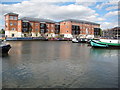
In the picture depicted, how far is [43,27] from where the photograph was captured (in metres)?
99.1

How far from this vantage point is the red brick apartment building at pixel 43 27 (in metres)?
89.4

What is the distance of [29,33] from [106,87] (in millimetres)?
89071

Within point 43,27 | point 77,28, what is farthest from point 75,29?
point 43,27

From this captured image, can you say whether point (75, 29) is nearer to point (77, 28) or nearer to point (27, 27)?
point (77, 28)

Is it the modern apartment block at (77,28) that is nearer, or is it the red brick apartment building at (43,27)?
the red brick apartment building at (43,27)

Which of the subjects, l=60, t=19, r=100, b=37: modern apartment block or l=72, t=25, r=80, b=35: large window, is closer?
l=60, t=19, r=100, b=37: modern apartment block

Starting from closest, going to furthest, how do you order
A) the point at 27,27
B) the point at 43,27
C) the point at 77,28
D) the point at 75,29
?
the point at 27,27 < the point at 43,27 < the point at 75,29 < the point at 77,28

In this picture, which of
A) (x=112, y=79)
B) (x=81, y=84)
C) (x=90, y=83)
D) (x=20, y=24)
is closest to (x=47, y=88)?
(x=81, y=84)

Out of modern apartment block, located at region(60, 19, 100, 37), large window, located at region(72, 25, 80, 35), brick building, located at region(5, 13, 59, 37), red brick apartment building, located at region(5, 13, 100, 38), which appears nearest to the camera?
brick building, located at region(5, 13, 59, 37)

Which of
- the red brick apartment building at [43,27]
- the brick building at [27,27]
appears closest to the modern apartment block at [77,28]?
the red brick apartment building at [43,27]

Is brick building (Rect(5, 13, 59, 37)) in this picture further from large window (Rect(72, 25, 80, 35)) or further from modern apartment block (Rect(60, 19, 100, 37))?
large window (Rect(72, 25, 80, 35))

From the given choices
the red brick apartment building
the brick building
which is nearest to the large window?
the red brick apartment building

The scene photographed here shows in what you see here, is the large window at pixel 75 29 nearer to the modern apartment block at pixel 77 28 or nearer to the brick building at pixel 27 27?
the modern apartment block at pixel 77 28

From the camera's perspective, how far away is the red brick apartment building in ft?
293
